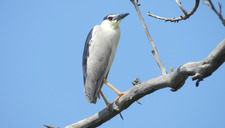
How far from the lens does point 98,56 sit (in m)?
4.14

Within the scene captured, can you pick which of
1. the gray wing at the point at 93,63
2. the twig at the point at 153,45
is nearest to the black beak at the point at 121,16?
the gray wing at the point at 93,63

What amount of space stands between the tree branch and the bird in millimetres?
513

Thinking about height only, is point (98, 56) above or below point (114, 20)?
below

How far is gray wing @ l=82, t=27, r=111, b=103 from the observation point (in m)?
3.98

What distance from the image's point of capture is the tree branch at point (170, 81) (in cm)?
227

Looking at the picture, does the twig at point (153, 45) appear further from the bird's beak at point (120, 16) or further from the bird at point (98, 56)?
the bird's beak at point (120, 16)

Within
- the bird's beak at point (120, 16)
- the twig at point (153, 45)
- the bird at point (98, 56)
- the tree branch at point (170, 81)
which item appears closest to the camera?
the tree branch at point (170, 81)

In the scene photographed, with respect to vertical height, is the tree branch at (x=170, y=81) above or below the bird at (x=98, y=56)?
below

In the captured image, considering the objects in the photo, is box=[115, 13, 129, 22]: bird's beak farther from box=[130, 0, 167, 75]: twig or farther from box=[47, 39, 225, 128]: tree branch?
box=[47, 39, 225, 128]: tree branch

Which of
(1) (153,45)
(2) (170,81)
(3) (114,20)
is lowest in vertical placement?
(2) (170,81)

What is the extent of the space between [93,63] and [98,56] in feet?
0.43

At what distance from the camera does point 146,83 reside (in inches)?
112

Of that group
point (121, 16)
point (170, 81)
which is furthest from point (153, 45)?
point (121, 16)

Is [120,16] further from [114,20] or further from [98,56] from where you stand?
[98,56]
